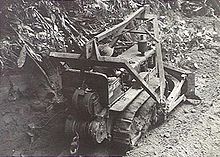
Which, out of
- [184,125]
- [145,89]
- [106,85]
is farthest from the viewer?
[184,125]

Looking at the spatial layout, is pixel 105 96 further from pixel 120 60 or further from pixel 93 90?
pixel 120 60

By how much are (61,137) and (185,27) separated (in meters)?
6.95

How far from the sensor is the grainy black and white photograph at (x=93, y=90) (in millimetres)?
6453

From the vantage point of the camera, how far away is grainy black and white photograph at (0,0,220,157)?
21.2 ft

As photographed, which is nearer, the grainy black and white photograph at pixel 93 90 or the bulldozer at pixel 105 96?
the bulldozer at pixel 105 96

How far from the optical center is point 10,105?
739 centimetres

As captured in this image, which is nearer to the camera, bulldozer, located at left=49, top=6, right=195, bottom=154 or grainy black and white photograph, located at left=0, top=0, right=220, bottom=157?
bulldozer, located at left=49, top=6, right=195, bottom=154

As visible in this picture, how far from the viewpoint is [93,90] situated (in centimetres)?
639

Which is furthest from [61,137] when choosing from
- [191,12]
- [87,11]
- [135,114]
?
[191,12]

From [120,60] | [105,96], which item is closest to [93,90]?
[105,96]

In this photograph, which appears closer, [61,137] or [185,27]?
[61,137]

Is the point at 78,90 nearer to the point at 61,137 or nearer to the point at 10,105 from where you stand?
the point at 61,137

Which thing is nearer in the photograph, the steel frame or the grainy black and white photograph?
the steel frame

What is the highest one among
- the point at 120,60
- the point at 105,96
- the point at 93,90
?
the point at 120,60
